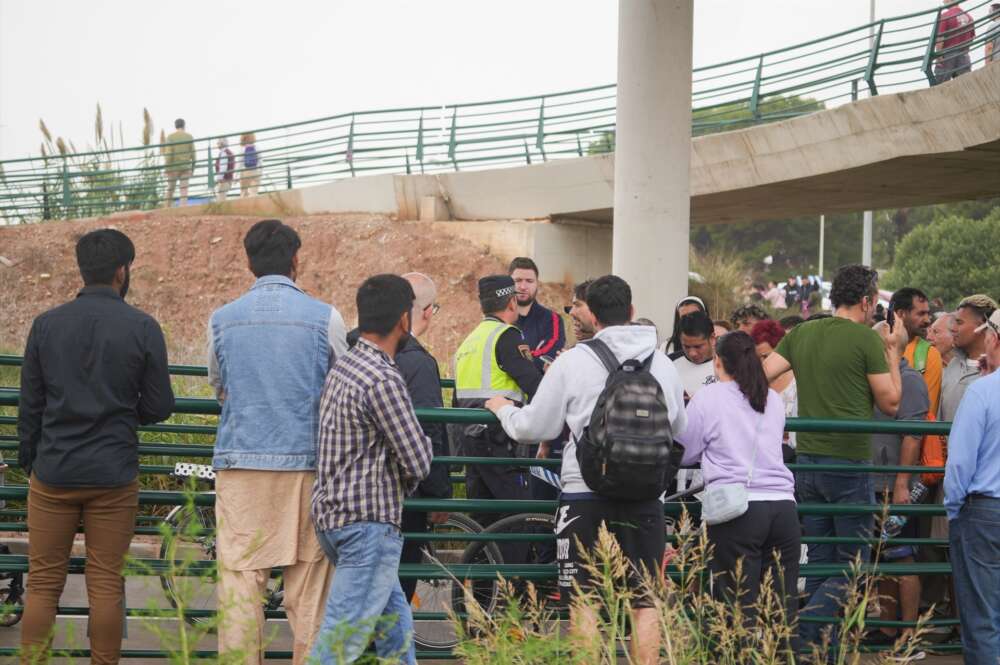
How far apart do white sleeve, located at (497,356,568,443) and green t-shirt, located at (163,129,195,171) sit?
24.0m

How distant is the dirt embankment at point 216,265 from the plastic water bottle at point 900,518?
1447 centimetres

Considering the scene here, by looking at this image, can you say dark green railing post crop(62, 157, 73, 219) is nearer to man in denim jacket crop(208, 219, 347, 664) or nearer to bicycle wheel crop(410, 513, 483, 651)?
bicycle wheel crop(410, 513, 483, 651)

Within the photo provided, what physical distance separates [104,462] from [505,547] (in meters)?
2.83

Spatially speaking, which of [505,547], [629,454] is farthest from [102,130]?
[629,454]

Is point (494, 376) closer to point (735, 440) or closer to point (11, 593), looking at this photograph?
point (735, 440)

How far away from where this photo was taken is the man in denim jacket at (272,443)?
4.96 m

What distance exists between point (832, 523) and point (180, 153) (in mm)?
24339

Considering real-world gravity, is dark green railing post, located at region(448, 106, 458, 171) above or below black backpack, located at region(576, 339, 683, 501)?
above

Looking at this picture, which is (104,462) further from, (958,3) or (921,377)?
(958,3)

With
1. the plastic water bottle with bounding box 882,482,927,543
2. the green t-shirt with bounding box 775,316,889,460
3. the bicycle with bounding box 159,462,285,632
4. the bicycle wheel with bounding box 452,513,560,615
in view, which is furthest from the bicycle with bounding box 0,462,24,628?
the plastic water bottle with bounding box 882,482,927,543

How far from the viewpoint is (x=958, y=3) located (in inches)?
653

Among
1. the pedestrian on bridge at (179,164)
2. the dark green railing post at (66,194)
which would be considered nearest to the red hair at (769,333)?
the pedestrian on bridge at (179,164)

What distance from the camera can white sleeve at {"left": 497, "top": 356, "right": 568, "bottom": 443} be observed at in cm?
528

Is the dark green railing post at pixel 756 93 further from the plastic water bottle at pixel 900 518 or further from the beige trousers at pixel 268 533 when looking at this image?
the beige trousers at pixel 268 533
